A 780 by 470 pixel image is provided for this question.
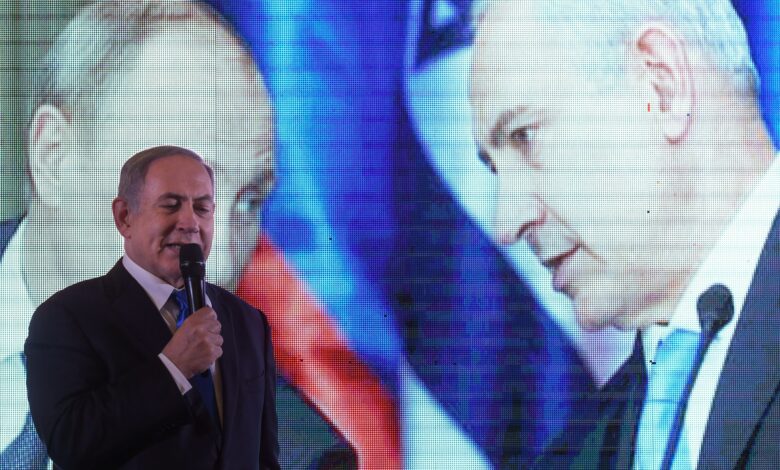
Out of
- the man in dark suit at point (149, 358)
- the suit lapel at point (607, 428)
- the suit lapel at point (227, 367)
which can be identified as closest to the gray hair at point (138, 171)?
the man in dark suit at point (149, 358)

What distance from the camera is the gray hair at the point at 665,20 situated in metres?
3.12

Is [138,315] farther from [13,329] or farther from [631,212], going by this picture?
[631,212]

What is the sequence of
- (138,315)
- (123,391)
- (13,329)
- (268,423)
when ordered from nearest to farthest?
1. (123,391)
2. (138,315)
3. (268,423)
4. (13,329)

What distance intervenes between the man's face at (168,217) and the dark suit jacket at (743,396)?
175 cm

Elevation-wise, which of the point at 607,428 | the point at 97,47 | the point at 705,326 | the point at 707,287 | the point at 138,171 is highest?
the point at 97,47

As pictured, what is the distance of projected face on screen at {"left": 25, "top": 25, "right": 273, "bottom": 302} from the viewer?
307 centimetres

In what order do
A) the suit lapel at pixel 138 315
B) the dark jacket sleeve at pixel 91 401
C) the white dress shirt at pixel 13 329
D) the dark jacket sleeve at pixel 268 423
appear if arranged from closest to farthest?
the dark jacket sleeve at pixel 91 401
the suit lapel at pixel 138 315
the dark jacket sleeve at pixel 268 423
the white dress shirt at pixel 13 329

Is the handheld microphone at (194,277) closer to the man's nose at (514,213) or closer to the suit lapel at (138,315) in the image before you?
the suit lapel at (138,315)

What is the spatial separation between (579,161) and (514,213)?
0.27 m

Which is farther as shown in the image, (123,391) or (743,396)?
(743,396)

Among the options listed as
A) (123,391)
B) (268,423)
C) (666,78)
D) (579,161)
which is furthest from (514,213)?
(123,391)

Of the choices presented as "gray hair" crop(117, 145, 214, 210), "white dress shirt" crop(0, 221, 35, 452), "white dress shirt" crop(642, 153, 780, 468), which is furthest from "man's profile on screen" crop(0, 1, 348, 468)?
"gray hair" crop(117, 145, 214, 210)

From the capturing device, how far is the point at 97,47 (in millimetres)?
3088

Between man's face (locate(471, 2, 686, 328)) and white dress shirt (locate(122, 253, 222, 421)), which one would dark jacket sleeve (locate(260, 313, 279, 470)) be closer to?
white dress shirt (locate(122, 253, 222, 421))
